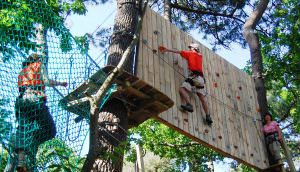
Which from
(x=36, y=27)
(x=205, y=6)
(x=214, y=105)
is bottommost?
(x=36, y=27)

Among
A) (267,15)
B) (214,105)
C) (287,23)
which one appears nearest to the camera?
(214,105)

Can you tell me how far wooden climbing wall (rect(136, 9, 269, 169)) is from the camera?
6.02 m

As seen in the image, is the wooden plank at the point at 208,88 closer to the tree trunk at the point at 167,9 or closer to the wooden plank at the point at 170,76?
the wooden plank at the point at 170,76

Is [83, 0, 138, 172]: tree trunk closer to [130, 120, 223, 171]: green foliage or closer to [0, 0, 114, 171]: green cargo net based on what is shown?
[0, 0, 114, 171]: green cargo net

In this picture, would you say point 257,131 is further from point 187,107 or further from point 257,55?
point 187,107

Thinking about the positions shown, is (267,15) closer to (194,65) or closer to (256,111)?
(256,111)

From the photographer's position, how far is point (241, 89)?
26.5ft

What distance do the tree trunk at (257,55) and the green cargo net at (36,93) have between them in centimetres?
507

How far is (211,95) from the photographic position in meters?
7.12

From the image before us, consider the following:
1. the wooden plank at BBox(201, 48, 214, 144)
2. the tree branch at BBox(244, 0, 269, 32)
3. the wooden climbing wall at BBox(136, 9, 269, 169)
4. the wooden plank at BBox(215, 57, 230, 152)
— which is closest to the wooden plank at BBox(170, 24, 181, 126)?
the wooden climbing wall at BBox(136, 9, 269, 169)

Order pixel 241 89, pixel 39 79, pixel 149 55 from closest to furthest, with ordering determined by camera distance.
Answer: pixel 39 79, pixel 149 55, pixel 241 89

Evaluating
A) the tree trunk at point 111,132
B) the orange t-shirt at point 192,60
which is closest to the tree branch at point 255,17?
the orange t-shirt at point 192,60

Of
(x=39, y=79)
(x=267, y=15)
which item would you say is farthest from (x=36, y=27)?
(x=267, y=15)

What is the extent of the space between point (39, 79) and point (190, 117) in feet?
9.75
